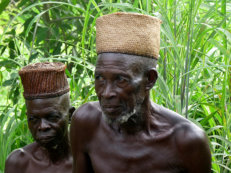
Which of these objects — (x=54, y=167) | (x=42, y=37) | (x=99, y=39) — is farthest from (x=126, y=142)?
(x=42, y=37)

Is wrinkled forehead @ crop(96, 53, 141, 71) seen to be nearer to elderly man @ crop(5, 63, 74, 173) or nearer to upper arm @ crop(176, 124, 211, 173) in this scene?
upper arm @ crop(176, 124, 211, 173)

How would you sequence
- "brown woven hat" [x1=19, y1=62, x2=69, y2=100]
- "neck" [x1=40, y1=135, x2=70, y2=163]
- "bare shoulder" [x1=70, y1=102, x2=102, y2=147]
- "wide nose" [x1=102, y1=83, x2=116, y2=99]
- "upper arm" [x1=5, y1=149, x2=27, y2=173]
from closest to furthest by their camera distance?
1. "wide nose" [x1=102, y1=83, x2=116, y2=99]
2. "bare shoulder" [x1=70, y1=102, x2=102, y2=147]
3. "brown woven hat" [x1=19, y1=62, x2=69, y2=100]
4. "neck" [x1=40, y1=135, x2=70, y2=163]
5. "upper arm" [x1=5, y1=149, x2=27, y2=173]

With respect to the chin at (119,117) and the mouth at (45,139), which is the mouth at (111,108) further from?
the mouth at (45,139)

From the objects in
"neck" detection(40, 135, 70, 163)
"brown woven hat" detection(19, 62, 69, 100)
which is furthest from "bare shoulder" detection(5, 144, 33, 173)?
"brown woven hat" detection(19, 62, 69, 100)

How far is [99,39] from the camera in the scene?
94.5 inches

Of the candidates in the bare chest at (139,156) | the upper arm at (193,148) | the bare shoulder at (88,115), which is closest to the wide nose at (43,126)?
the bare shoulder at (88,115)

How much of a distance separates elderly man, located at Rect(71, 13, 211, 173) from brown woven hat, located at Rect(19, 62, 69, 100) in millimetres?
481

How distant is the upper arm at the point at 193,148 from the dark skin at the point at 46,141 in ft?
2.80

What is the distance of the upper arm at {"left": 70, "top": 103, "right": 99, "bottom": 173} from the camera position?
2.59 meters

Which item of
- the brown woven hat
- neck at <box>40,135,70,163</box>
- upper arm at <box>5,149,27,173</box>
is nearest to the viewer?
the brown woven hat

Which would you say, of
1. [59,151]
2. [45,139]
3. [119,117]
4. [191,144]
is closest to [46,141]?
[45,139]

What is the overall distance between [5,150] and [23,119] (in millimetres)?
219

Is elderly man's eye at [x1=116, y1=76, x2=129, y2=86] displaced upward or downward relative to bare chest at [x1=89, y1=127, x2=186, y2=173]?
upward

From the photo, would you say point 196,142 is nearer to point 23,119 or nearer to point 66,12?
point 23,119
